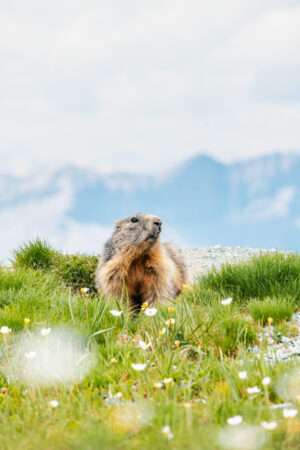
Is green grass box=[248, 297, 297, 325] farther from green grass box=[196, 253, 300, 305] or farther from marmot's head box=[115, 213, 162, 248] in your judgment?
marmot's head box=[115, 213, 162, 248]

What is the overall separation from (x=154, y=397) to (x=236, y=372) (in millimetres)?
701

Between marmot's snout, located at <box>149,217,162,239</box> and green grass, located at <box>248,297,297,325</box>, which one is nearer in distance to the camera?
green grass, located at <box>248,297,297,325</box>

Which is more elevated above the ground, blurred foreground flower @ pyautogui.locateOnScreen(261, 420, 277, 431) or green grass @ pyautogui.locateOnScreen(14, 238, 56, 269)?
green grass @ pyautogui.locateOnScreen(14, 238, 56, 269)

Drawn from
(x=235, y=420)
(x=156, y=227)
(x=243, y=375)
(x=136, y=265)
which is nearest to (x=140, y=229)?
(x=156, y=227)

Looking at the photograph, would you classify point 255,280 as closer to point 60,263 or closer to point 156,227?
point 156,227

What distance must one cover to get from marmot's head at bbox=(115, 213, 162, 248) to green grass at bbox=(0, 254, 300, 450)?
4.51ft

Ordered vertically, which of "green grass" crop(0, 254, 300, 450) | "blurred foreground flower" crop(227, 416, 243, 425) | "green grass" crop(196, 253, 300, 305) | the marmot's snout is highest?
the marmot's snout

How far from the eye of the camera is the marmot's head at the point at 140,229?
6949mm

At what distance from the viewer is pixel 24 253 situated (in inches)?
415

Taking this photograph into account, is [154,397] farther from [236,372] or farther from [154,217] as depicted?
[154,217]

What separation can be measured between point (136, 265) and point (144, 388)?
352 centimetres

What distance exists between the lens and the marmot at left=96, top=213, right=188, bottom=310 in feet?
23.5

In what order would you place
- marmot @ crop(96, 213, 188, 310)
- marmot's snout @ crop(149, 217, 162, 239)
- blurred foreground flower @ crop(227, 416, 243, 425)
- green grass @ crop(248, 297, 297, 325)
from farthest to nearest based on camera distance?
marmot @ crop(96, 213, 188, 310) < marmot's snout @ crop(149, 217, 162, 239) < green grass @ crop(248, 297, 297, 325) < blurred foreground flower @ crop(227, 416, 243, 425)

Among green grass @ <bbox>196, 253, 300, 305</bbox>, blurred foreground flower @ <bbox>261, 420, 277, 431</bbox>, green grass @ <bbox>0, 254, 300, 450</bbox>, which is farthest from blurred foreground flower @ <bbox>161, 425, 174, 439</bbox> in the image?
green grass @ <bbox>196, 253, 300, 305</bbox>
